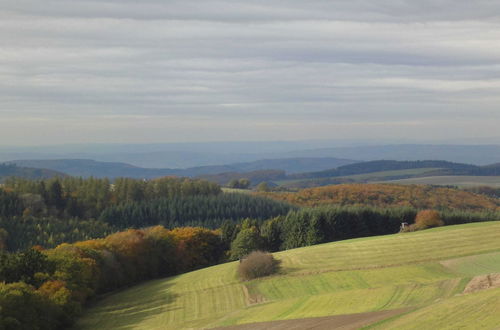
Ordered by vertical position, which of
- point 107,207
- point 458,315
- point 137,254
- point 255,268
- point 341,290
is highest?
point 458,315

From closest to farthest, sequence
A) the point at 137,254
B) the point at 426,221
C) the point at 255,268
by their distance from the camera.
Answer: the point at 255,268
the point at 137,254
the point at 426,221

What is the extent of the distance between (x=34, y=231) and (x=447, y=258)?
8943 centimetres

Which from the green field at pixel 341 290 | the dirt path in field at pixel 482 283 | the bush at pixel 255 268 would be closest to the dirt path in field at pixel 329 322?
the green field at pixel 341 290

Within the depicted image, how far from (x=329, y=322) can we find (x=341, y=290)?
63.6ft

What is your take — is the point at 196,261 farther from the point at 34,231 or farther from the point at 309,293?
the point at 309,293

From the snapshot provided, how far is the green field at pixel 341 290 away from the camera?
151 feet

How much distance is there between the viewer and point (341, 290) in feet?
205

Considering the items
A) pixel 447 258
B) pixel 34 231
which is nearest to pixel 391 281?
pixel 447 258

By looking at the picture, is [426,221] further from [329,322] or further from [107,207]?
[107,207]

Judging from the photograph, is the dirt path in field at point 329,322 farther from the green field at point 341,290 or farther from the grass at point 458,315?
the grass at point 458,315

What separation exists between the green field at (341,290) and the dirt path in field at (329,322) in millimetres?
1758

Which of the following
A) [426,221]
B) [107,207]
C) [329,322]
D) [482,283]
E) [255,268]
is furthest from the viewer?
[107,207]

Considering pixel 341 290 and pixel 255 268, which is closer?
pixel 341 290

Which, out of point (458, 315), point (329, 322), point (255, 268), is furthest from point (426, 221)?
point (458, 315)
